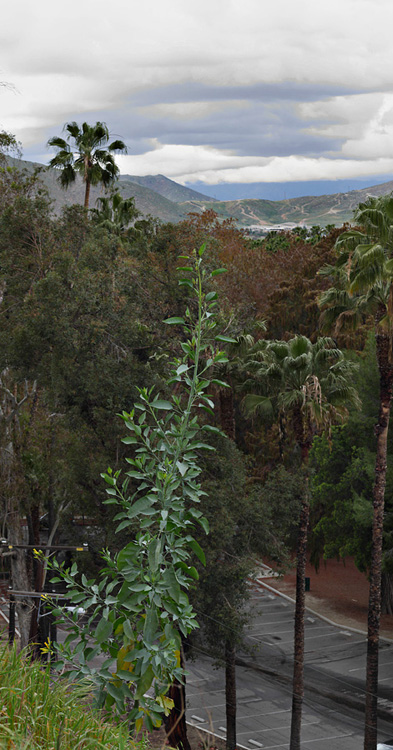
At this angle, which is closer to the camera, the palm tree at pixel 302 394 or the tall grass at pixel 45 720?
the tall grass at pixel 45 720

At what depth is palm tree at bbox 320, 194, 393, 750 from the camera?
66.1 feet

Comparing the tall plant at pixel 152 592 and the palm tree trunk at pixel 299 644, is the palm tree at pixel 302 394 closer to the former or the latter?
the palm tree trunk at pixel 299 644

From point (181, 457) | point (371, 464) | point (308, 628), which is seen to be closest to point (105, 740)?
point (181, 457)

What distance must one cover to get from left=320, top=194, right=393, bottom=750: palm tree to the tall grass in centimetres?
1704

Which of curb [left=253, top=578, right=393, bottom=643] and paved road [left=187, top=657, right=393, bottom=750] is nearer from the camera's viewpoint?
paved road [left=187, top=657, right=393, bottom=750]

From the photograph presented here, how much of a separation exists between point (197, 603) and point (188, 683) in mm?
10617

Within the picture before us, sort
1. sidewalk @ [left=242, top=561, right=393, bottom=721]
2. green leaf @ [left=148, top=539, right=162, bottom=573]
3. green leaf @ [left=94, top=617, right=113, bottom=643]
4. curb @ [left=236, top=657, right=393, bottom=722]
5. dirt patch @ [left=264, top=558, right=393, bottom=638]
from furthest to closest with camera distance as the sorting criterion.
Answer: dirt patch @ [left=264, top=558, right=393, bottom=638] < sidewalk @ [left=242, top=561, right=393, bottom=721] < curb @ [left=236, top=657, right=393, bottom=722] < green leaf @ [left=94, top=617, right=113, bottom=643] < green leaf @ [left=148, top=539, right=162, bottom=573]

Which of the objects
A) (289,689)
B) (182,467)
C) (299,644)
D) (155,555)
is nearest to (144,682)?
(155,555)

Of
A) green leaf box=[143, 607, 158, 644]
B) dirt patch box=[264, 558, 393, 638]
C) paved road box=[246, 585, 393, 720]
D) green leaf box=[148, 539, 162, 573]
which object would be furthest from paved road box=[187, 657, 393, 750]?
green leaf box=[148, 539, 162, 573]

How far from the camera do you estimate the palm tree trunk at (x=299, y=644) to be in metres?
21.1

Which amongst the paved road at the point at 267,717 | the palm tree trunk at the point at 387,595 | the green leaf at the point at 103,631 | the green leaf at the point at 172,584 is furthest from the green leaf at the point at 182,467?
the palm tree trunk at the point at 387,595

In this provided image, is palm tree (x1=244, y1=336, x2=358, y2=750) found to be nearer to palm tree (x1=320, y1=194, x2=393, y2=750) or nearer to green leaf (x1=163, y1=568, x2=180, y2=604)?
palm tree (x1=320, y1=194, x2=393, y2=750)

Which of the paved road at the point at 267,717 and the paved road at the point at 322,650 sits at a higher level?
the paved road at the point at 267,717

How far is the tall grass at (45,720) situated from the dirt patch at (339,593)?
3149 cm
